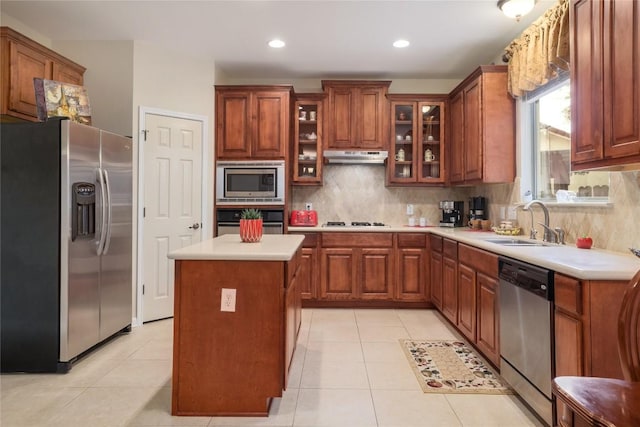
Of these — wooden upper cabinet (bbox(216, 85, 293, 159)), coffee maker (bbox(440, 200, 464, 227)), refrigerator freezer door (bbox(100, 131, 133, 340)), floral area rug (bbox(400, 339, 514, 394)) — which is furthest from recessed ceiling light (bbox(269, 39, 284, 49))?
floral area rug (bbox(400, 339, 514, 394))

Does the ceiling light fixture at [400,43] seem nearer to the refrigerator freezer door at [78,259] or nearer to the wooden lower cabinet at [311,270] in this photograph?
the wooden lower cabinet at [311,270]

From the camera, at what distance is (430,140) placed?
15.0ft

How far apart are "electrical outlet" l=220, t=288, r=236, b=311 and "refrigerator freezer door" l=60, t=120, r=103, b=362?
4.49 feet

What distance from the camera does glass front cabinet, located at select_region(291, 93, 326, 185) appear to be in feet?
14.9

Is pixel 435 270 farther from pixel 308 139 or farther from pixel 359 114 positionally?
pixel 308 139

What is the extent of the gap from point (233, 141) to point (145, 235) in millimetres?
1387

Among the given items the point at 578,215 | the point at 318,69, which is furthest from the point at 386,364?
the point at 318,69

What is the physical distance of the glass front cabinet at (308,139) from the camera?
4.54 metres

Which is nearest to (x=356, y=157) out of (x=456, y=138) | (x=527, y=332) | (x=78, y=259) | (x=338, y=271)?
(x=456, y=138)

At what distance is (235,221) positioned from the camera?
14.0 ft

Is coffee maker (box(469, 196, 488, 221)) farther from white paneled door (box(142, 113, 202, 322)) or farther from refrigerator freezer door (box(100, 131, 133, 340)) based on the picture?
refrigerator freezer door (box(100, 131, 133, 340))

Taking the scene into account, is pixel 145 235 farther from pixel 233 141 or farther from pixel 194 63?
pixel 194 63

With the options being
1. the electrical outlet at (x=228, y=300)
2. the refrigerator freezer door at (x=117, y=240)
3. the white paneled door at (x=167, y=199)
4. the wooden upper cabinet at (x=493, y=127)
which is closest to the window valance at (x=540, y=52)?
the wooden upper cabinet at (x=493, y=127)

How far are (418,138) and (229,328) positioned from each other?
336 cm
